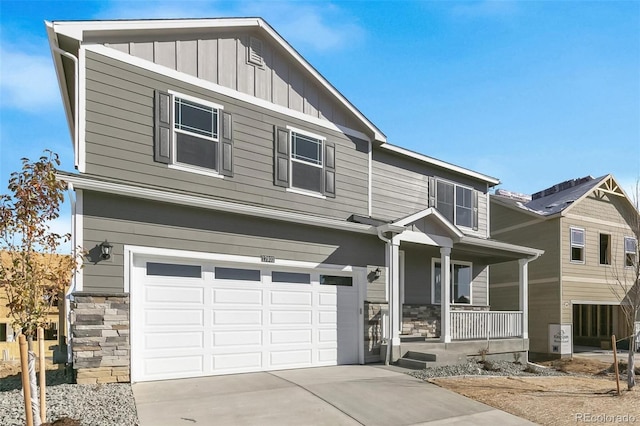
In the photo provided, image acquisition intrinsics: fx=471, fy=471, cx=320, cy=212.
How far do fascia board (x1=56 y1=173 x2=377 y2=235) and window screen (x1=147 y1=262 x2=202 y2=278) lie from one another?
1155 mm

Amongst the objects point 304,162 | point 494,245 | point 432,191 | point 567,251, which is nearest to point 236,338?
point 304,162

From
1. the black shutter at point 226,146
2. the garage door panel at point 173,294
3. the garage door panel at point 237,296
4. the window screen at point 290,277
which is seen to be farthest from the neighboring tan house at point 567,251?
the garage door panel at point 173,294

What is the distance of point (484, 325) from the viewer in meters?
12.6

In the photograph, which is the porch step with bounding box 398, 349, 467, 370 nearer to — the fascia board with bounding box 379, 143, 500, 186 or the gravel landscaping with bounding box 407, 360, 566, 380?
the gravel landscaping with bounding box 407, 360, 566, 380

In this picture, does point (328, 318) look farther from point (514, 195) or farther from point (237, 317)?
point (514, 195)

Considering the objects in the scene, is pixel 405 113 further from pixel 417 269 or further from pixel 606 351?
pixel 606 351

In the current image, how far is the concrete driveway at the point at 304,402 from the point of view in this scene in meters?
6.36

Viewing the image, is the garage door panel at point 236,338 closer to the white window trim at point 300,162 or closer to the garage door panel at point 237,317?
the garage door panel at point 237,317

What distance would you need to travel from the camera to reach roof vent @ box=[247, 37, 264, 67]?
34.7 ft

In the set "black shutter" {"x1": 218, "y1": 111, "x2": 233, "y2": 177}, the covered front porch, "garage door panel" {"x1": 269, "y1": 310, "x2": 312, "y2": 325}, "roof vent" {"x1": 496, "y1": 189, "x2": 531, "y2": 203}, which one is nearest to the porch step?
the covered front porch

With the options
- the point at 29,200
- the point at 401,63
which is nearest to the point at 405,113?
the point at 401,63

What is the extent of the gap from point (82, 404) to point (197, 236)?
349cm

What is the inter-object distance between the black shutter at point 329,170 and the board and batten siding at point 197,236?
1063mm

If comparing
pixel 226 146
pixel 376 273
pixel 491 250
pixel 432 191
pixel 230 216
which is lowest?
pixel 376 273
